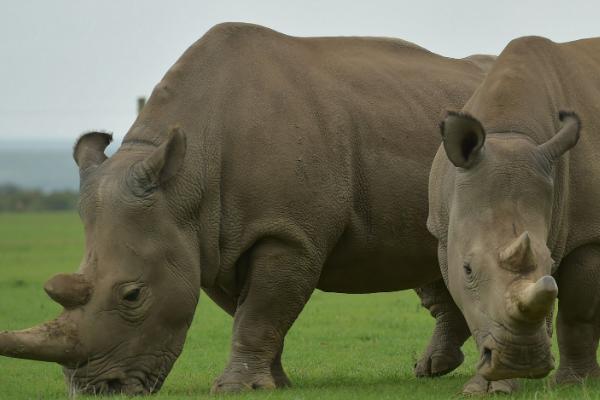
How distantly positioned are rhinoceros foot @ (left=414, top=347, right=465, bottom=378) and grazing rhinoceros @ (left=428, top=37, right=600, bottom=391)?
199cm

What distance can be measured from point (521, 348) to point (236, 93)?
3398 millimetres

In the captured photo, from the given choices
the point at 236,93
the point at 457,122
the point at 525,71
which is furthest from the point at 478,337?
the point at 236,93

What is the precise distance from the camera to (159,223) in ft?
35.7

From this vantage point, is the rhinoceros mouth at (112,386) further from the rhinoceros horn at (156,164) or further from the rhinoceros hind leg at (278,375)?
the rhinoceros hind leg at (278,375)

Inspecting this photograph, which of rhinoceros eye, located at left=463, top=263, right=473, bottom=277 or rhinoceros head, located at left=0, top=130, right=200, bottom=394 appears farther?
rhinoceros head, located at left=0, top=130, right=200, bottom=394

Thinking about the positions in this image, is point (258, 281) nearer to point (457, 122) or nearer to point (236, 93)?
point (236, 93)

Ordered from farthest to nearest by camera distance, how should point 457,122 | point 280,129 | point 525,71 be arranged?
point 280,129 < point 525,71 < point 457,122

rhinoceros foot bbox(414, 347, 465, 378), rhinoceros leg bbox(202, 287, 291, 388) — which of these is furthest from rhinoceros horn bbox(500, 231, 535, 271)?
rhinoceros foot bbox(414, 347, 465, 378)

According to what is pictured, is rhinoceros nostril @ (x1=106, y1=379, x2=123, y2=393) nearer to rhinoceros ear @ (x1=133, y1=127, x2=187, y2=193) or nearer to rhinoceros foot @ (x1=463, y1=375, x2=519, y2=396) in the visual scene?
rhinoceros ear @ (x1=133, y1=127, x2=187, y2=193)

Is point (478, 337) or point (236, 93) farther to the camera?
point (236, 93)

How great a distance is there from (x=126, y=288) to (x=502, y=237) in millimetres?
2592

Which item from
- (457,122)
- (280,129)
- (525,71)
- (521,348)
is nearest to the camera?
(521,348)

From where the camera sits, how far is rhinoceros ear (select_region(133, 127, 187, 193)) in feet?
35.6

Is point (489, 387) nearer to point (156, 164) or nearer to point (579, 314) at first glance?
point (579, 314)
